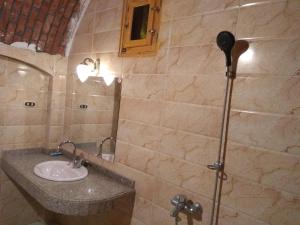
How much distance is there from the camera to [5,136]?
2.33 metres

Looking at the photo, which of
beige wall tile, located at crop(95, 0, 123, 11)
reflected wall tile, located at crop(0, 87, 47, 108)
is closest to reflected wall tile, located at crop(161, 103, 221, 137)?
beige wall tile, located at crop(95, 0, 123, 11)

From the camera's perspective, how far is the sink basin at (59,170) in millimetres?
2090

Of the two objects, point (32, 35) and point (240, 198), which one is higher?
point (32, 35)

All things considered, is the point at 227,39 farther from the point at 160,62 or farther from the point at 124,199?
the point at 124,199

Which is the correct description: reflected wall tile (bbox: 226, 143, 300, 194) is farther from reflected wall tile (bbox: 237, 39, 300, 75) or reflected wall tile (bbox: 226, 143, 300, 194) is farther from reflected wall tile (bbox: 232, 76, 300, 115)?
reflected wall tile (bbox: 237, 39, 300, 75)

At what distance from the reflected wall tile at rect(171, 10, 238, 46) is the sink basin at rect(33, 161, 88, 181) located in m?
1.36

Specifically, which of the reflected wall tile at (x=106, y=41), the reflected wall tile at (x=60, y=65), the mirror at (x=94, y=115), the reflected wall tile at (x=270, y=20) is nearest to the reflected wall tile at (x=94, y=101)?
the mirror at (x=94, y=115)

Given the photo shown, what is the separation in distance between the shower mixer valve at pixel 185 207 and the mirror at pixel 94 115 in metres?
0.76

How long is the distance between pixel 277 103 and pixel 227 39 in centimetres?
41

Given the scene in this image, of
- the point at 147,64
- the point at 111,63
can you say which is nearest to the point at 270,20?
the point at 147,64

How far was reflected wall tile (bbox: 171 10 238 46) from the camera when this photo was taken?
1.36 meters

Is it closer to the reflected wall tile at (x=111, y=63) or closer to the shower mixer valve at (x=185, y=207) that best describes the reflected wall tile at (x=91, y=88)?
the reflected wall tile at (x=111, y=63)

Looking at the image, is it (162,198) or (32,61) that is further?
(32,61)

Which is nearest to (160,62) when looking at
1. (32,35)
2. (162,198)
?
(162,198)
